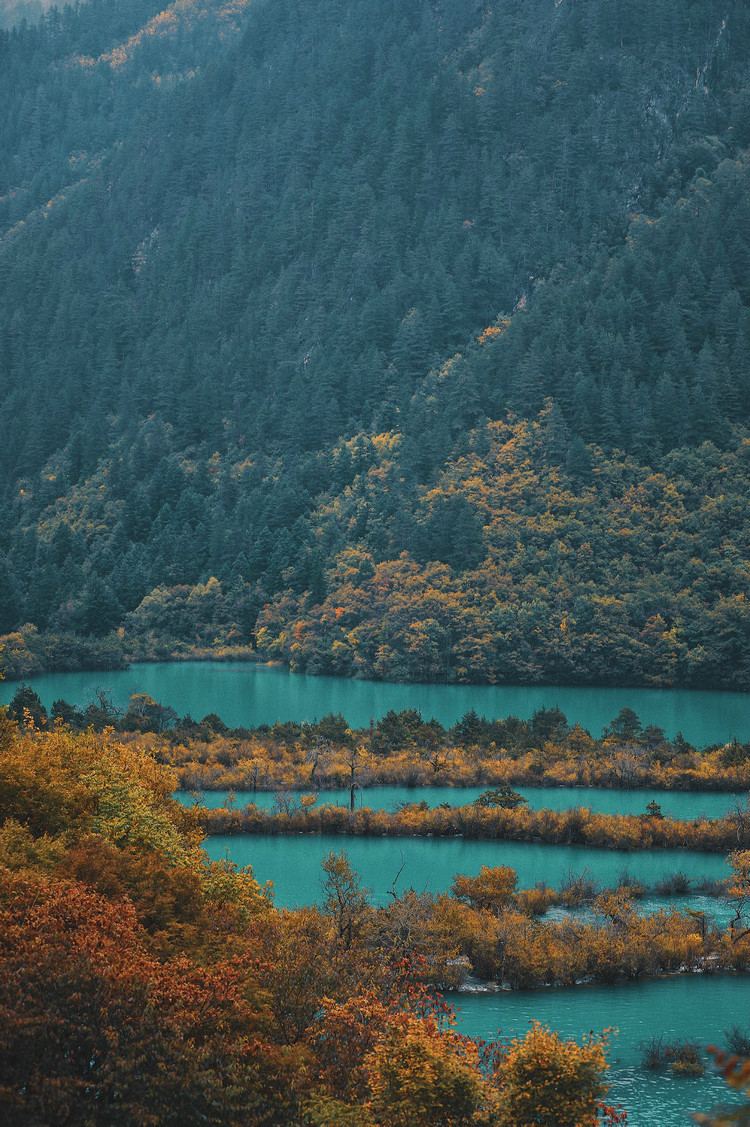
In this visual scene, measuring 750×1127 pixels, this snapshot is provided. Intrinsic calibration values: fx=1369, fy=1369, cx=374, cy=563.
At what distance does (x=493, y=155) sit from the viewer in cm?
19975

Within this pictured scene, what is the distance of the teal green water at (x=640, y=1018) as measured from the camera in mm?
35281

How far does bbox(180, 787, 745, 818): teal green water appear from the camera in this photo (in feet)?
227

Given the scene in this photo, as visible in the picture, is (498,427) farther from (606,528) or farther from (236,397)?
(236,397)

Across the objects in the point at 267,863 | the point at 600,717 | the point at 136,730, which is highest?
the point at 267,863

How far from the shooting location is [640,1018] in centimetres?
4103

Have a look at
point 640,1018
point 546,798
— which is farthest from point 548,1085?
point 546,798

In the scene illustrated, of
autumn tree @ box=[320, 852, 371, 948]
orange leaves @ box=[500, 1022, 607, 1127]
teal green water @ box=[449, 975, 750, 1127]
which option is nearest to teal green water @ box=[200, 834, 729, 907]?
autumn tree @ box=[320, 852, 371, 948]

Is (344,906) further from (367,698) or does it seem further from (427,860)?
(367,698)

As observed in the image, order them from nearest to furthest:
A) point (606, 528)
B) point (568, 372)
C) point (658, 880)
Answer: point (658, 880), point (606, 528), point (568, 372)

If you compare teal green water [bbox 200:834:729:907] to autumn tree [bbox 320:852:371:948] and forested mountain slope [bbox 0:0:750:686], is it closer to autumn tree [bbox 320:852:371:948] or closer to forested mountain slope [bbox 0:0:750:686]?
autumn tree [bbox 320:852:371:948]

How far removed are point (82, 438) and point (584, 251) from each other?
75.6 m

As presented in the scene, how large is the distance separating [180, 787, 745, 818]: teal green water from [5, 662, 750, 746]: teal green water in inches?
716

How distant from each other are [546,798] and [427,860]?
14655 mm

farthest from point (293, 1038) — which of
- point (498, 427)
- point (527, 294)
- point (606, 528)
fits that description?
point (527, 294)
